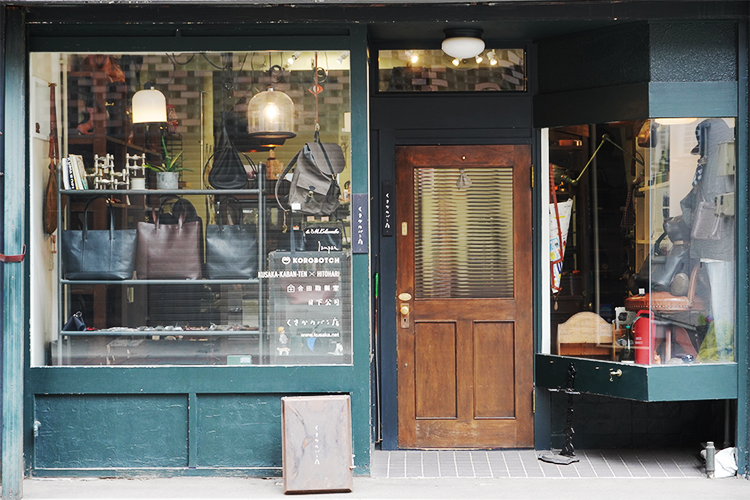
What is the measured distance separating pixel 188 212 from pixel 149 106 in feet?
2.83

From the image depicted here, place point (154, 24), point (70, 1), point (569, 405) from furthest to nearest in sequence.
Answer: point (569, 405) < point (154, 24) < point (70, 1)

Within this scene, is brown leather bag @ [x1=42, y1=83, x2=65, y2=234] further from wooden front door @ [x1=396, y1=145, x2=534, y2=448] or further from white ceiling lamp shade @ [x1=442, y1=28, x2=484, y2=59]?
white ceiling lamp shade @ [x1=442, y1=28, x2=484, y2=59]

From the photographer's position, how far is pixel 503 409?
6273 millimetres

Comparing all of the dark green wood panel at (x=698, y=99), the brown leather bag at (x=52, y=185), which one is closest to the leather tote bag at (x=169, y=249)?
the brown leather bag at (x=52, y=185)

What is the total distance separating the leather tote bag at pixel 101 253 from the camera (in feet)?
18.6

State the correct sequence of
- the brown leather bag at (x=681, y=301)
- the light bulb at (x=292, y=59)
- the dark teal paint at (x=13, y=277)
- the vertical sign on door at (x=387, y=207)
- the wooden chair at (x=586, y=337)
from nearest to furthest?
the dark teal paint at (x=13, y=277), the light bulb at (x=292, y=59), the brown leather bag at (x=681, y=301), the wooden chair at (x=586, y=337), the vertical sign on door at (x=387, y=207)

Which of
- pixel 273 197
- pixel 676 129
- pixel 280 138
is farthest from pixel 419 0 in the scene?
pixel 676 129

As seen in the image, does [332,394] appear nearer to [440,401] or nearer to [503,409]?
[440,401]

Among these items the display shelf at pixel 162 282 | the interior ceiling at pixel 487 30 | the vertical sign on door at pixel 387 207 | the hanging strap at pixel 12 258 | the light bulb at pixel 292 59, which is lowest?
the display shelf at pixel 162 282

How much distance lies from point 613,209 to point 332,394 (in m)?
2.72

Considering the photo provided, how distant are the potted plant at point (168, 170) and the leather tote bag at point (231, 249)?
15.6 inches

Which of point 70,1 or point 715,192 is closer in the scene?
point 70,1

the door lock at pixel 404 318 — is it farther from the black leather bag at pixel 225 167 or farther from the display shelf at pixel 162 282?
the black leather bag at pixel 225 167

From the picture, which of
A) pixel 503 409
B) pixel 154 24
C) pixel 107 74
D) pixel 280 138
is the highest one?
pixel 154 24
